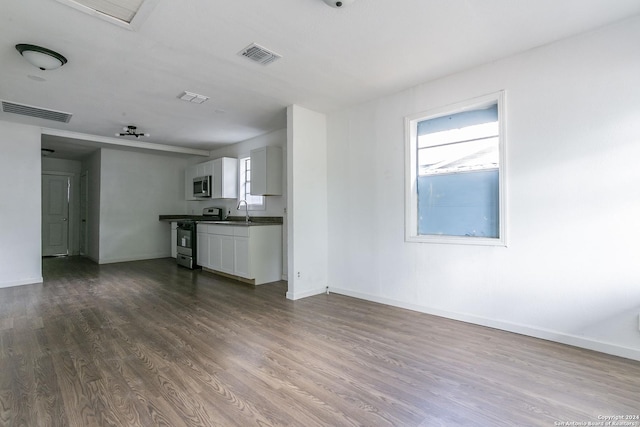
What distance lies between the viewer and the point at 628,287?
2.28m

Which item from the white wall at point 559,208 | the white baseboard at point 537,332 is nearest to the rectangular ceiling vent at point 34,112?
the white wall at point 559,208

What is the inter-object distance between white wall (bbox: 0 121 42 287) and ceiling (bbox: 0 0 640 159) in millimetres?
1359

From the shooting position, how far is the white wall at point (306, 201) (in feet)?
13.1

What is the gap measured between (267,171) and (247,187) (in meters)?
1.17

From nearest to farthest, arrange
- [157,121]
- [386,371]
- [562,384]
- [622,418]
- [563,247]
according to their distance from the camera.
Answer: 1. [622,418]
2. [562,384]
3. [386,371]
4. [563,247]
5. [157,121]

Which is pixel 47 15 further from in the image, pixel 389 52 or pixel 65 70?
pixel 389 52

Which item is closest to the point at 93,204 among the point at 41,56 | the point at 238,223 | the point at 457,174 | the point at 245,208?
the point at 245,208

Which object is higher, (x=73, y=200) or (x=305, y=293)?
(x=73, y=200)

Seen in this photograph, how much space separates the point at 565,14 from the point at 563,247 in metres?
1.73

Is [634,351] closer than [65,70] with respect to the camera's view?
Yes

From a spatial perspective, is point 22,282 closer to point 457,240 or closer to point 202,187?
point 202,187

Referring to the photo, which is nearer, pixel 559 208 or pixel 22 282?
pixel 559 208

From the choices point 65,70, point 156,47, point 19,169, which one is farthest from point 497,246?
point 19,169

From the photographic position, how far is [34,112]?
422 centimetres
